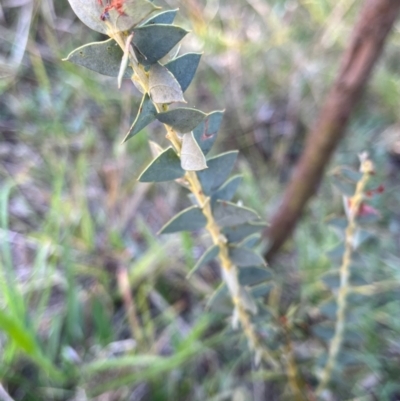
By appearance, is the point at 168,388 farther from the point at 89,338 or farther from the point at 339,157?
the point at 339,157

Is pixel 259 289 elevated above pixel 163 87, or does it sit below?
below

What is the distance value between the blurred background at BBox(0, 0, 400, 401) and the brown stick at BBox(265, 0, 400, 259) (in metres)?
0.08

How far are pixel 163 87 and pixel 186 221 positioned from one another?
153 millimetres

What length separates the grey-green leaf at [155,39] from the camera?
9.1 inches

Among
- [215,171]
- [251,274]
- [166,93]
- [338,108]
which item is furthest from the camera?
[338,108]

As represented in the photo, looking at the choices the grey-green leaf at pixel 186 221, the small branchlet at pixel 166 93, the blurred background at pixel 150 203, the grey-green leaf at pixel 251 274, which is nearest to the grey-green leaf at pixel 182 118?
the small branchlet at pixel 166 93

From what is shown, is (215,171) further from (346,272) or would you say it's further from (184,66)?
(346,272)

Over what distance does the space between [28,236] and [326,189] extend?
0.64m

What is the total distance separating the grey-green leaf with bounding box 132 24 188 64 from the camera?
0.23 metres

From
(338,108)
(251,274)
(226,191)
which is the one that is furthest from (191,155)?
(338,108)

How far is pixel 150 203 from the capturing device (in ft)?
3.25

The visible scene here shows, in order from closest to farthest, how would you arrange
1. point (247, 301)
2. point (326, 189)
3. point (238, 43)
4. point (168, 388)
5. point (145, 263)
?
point (247, 301) < point (168, 388) < point (145, 263) < point (326, 189) < point (238, 43)

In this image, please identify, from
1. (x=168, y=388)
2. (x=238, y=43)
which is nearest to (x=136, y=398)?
(x=168, y=388)

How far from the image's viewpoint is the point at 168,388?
0.69 metres
